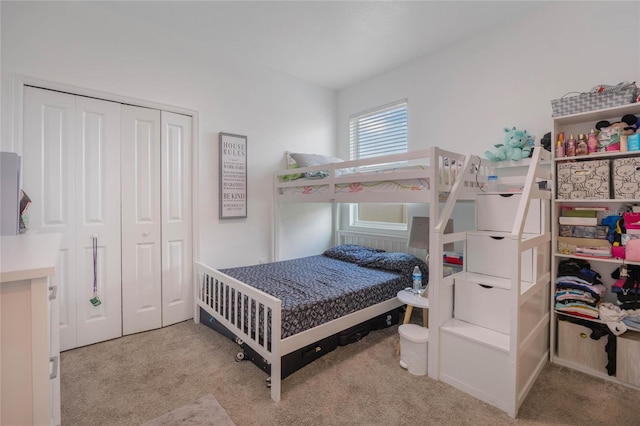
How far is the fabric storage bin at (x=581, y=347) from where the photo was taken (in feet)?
6.83

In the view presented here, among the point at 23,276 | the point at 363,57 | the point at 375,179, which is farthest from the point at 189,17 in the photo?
the point at 23,276

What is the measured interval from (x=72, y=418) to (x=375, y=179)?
2521mm

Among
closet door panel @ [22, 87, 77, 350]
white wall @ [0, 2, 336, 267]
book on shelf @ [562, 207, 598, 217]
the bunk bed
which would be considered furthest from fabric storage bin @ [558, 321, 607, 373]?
closet door panel @ [22, 87, 77, 350]

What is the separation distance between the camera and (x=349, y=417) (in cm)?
170

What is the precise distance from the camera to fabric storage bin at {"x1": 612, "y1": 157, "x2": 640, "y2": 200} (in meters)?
1.97

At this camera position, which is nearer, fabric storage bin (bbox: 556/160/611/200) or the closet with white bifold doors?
fabric storage bin (bbox: 556/160/611/200)

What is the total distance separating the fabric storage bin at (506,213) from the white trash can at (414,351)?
37.7 inches

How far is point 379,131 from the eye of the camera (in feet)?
12.8

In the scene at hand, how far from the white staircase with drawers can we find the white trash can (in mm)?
112

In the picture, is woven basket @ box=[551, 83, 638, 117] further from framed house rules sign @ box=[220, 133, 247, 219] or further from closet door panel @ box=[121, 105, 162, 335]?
closet door panel @ box=[121, 105, 162, 335]

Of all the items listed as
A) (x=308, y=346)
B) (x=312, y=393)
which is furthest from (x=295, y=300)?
(x=312, y=393)

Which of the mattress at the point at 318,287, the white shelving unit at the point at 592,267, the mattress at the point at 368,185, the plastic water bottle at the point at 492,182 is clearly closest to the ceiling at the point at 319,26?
the white shelving unit at the point at 592,267

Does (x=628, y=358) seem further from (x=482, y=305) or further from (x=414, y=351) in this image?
(x=414, y=351)

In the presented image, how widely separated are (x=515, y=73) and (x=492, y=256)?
1.76 m
